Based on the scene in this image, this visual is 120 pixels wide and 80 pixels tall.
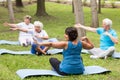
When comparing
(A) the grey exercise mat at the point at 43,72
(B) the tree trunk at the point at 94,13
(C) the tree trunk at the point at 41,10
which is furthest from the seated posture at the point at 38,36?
(C) the tree trunk at the point at 41,10

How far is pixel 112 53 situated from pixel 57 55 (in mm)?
1595

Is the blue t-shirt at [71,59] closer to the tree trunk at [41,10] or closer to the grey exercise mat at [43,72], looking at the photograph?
the grey exercise mat at [43,72]

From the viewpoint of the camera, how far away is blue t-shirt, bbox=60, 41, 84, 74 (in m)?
7.25

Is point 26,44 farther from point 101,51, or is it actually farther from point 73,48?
point 73,48

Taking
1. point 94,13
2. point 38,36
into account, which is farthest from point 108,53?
point 94,13

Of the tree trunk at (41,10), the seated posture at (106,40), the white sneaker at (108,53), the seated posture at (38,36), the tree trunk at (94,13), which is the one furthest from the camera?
the tree trunk at (41,10)

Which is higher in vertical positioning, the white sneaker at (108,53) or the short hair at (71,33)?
the short hair at (71,33)

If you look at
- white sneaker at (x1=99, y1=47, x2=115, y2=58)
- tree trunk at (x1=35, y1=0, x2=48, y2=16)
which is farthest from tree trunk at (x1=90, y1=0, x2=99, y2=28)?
white sneaker at (x1=99, y1=47, x2=115, y2=58)

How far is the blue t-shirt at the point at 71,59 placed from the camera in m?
7.25

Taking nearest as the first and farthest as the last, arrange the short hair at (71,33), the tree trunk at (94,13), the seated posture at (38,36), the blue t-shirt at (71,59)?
1. the short hair at (71,33)
2. the blue t-shirt at (71,59)
3. the seated posture at (38,36)
4. the tree trunk at (94,13)

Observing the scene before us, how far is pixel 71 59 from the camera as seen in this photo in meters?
7.32

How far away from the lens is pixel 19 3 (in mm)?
31766

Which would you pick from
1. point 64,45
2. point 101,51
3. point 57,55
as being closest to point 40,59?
point 57,55

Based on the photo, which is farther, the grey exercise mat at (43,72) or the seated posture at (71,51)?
the grey exercise mat at (43,72)
